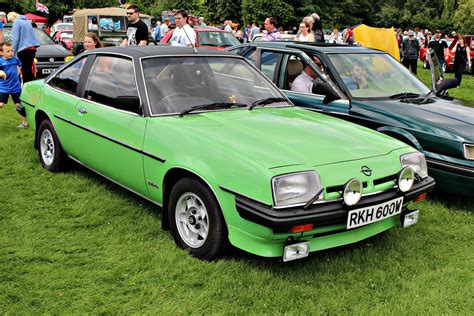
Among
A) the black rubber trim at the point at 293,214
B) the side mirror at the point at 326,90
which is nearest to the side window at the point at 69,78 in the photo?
the side mirror at the point at 326,90

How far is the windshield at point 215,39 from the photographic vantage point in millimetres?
14834

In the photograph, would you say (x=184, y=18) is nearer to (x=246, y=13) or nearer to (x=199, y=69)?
(x=199, y=69)

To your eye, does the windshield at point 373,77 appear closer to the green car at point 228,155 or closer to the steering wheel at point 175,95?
the green car at point 228,155

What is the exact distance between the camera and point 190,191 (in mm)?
3574

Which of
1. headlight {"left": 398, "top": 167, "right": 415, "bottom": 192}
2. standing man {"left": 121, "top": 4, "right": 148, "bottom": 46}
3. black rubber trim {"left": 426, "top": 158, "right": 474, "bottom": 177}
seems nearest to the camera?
headlight {"left": 398, "top": 167, "right": 415, "bottom": 192}

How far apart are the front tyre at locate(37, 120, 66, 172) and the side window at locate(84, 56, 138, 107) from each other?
0.90m

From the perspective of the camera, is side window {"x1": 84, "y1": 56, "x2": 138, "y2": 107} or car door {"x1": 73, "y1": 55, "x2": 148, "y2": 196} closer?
car door {"x1": 73, "y1": 55, "x2": 148, "y2": 196}

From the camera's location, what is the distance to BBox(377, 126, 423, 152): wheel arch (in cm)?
498

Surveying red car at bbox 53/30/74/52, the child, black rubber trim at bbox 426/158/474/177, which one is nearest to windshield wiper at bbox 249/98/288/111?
black rubber trim at bbox 426/158/474/177

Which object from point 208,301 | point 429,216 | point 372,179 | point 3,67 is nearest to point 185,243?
point 208,301

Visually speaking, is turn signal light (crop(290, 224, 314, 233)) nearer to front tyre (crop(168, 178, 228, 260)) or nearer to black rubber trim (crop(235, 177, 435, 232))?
black rubber trim (crop(235, 177, 435, 232))

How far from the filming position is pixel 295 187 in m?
3.18

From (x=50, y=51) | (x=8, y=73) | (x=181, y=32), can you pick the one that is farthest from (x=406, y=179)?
(x=50, y=51)

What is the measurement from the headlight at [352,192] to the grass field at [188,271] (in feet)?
2.03
